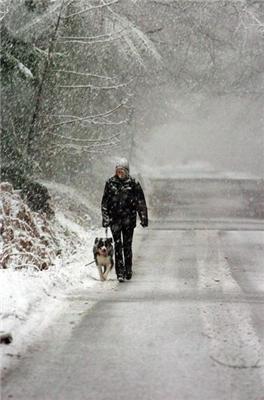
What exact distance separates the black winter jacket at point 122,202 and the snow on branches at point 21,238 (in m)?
1.43

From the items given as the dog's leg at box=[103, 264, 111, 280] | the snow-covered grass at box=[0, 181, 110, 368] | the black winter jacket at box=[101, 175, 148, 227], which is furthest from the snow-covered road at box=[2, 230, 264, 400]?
the black winter jacket at box=[101, 175, 148, 227]

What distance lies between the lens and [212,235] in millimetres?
17875

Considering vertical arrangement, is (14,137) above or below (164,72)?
below

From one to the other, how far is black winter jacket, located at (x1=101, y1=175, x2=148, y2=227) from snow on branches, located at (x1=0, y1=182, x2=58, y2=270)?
1.43 m

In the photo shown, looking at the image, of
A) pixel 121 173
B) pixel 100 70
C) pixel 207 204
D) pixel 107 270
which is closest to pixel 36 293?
pixel 107 270

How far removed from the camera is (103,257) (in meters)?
10.8

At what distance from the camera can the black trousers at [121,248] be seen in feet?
36.0

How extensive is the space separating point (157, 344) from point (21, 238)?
215 inches

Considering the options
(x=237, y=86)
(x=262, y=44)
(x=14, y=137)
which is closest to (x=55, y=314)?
(x=14, y=137)

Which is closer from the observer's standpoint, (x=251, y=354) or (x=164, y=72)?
(x=251, y=354)

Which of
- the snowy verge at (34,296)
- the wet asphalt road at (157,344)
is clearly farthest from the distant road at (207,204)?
the wet asphalt road at (157,344)

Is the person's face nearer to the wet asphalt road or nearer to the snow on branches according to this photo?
the wet asphalt road

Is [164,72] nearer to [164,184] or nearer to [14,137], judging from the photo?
[14,137]

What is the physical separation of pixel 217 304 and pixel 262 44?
20.2m
